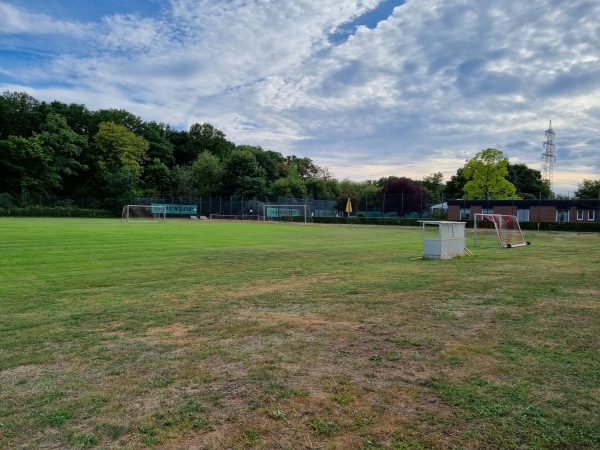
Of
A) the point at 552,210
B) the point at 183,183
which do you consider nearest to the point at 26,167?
the point at 183,183

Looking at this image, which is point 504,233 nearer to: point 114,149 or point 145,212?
point 145,212

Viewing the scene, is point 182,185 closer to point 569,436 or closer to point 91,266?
point 91,266

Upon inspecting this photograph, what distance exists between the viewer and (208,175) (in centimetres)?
7925

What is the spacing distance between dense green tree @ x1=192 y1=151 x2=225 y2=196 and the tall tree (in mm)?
41925

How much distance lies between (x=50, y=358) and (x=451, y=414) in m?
4.04

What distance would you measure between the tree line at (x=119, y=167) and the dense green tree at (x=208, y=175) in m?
0.14

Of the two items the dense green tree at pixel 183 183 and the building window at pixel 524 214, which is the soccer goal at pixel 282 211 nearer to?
the dense green tree at pixel 183 183

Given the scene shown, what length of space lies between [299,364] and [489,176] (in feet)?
164

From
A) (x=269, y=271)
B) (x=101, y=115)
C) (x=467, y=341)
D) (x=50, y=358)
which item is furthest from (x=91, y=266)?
(x=101, y=115)

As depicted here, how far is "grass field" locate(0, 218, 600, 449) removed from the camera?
126 inches

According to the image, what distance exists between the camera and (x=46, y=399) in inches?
146

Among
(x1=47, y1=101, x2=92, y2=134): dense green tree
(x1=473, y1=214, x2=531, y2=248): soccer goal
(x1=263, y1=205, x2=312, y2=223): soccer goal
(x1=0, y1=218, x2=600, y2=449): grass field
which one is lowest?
(x1=0, y1=218, x2=600, y2=449): grass field

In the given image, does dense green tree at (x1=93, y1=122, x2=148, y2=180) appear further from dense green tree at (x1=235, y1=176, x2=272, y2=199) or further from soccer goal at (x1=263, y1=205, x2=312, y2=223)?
soccer goal at (x1=263, y1=205, x2=312, y2=223)

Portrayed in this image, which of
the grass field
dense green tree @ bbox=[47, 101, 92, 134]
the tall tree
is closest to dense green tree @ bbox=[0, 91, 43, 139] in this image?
dense green tree @ bbox=[47, 101, 92, 134]
